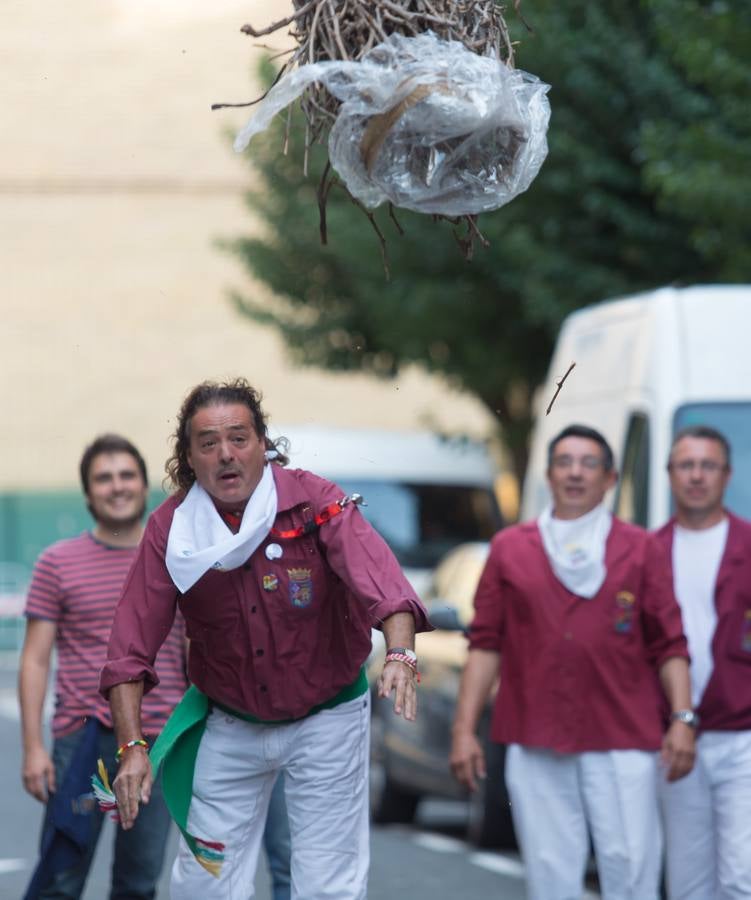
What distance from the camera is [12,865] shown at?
10047 mm

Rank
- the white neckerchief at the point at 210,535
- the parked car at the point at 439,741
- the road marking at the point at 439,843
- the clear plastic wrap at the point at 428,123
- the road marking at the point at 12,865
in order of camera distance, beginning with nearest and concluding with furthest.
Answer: the clear plastic wrap at the point at 428,123 < the white neckerchief at the point at 210,535 < the road marking at the point at 12,865 < the parked car at the point at 439,741 < the road marking at the point at 439,843

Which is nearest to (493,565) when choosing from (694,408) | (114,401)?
(694,408)

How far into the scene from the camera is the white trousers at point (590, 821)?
6.58m

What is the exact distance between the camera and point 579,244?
1497cm

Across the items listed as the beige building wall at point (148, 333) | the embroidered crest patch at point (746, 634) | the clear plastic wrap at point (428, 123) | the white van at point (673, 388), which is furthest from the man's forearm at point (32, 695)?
the beige building wall at point (148, 333)

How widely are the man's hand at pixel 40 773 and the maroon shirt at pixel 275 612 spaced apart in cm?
159

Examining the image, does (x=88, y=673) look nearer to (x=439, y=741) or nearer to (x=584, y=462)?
(x=584, y=462)

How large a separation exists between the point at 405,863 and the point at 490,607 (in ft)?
11.9

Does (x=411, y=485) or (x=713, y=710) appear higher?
(x=411, y=485)

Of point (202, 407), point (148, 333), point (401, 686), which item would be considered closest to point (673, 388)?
point (202, 407)

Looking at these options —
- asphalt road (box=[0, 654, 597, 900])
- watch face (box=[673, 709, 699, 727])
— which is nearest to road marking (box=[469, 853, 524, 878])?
asphalt road (box=[0, 654, 597, 900])

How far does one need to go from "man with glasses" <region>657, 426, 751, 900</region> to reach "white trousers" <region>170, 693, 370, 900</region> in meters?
1.76

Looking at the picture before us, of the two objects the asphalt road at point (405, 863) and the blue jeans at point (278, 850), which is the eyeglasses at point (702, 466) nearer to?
the blue jeans at point (278, 850)

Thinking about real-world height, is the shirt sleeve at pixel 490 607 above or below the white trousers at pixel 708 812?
above
